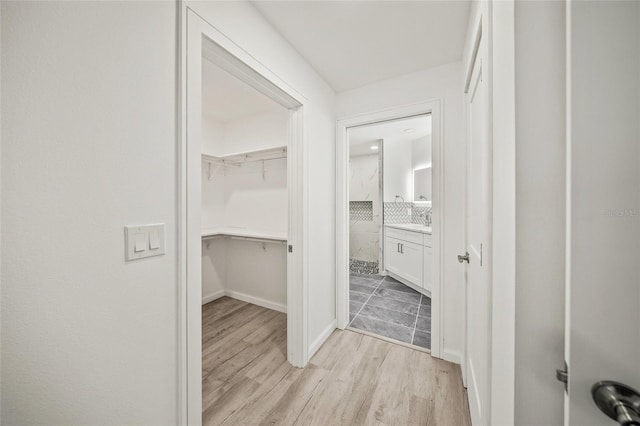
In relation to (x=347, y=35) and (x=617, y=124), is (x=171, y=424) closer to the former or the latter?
(x=617, y=124)

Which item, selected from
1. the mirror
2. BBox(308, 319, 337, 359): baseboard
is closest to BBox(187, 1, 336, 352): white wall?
BBox(308, 319, 337, 359): baseboard

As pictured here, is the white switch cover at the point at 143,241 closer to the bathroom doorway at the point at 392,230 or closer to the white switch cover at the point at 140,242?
the white switch cover at the point at 140,242

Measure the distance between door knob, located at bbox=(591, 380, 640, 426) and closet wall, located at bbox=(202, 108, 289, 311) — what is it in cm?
253

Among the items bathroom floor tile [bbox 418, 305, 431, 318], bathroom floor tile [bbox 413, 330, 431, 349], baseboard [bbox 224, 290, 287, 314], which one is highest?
baseboard [bbox 224, 290, 287, 314]

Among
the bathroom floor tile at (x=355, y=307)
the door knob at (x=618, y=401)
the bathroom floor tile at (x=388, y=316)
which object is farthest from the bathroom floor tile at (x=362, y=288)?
the door knob at (x=618, y=401)

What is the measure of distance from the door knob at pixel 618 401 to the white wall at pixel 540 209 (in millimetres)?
122

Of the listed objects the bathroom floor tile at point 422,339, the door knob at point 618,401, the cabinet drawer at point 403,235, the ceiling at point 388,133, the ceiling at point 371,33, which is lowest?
the bathroom floor tile at point 422,339

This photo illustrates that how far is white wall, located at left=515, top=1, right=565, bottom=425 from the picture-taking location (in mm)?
476

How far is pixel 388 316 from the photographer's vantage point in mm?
2629

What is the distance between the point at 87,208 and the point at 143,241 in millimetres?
194

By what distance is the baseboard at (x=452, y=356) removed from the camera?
1834 millimetres

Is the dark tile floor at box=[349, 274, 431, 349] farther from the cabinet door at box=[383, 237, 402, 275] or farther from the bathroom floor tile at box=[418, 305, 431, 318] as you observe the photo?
the cabinet door at box=[383, 237, 402, 275]

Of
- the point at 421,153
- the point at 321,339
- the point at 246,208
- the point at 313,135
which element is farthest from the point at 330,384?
the point at 421,153

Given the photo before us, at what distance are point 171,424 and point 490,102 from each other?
1810 millimetres
